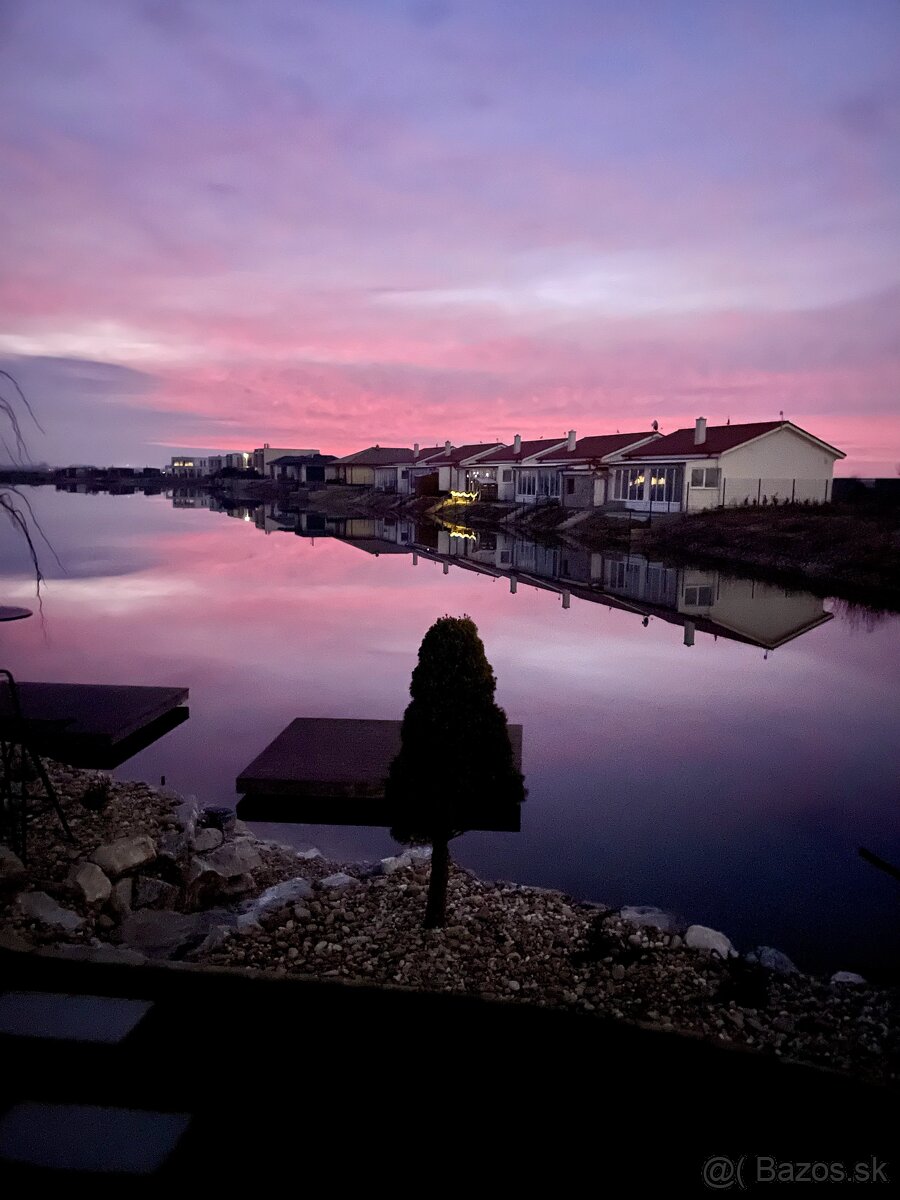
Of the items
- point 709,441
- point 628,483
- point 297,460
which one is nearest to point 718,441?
point 709,441

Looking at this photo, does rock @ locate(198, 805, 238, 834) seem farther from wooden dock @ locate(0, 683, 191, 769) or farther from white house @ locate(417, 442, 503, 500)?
white house @ locate(417, 442, 503, 500)

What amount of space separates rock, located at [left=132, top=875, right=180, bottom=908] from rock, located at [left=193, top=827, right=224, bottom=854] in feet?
2.89

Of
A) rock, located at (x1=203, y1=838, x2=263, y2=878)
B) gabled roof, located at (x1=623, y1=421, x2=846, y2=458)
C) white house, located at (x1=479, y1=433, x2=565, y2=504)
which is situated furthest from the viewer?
white house, located at (x1=479, y1=433, x2=565, y2=504)

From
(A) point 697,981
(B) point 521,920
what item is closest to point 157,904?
(B) point 521,920

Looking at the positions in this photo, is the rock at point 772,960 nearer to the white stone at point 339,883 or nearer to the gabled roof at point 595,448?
the white stone at point 339,883

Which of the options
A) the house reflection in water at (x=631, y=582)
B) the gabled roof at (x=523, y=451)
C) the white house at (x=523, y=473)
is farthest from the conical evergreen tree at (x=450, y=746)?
the gabled roof at (x=523, y=451)

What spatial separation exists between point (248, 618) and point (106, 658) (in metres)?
6.18

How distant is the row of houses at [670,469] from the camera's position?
4872 cm

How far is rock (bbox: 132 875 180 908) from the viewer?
7758 mm

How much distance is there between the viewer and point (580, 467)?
5847 cm

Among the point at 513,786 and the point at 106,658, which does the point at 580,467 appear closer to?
the point at 106,658

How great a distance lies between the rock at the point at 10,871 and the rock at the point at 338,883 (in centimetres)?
277

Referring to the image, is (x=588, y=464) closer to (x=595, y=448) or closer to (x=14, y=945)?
(x=595, y=448)

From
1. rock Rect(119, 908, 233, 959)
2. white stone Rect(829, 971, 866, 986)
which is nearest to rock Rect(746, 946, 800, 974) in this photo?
white stone Rect(829, 971, 866, 986)
